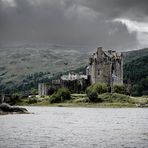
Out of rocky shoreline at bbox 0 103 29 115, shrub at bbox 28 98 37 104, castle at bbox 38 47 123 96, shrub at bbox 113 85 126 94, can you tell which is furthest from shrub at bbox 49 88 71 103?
rocky shoreline at bbox 0 103 29 115

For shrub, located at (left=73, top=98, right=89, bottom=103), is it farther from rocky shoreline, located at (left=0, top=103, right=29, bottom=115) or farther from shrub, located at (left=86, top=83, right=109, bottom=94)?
rocky shoreline, located at (left=0, top=103, right=29, bottom=115)

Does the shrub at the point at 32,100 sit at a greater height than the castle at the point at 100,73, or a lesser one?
lesser

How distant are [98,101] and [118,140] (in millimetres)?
100066

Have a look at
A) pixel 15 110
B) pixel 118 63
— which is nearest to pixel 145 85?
pixel 118 63

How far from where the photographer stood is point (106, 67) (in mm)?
175625

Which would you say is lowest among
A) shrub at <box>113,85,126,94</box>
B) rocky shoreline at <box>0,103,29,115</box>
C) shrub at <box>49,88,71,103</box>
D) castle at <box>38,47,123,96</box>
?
rocky shoreline at <box>0,103,29,115</box>

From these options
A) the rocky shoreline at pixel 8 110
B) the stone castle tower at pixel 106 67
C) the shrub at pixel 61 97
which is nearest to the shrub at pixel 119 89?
the stone castle tower at pixel 106 67

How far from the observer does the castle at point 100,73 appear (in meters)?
175

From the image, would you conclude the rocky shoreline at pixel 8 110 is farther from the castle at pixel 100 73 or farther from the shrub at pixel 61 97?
the castle at pixel 100 73

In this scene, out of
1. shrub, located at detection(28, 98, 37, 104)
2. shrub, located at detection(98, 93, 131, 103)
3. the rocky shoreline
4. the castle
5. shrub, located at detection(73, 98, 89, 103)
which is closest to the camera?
the rocky shoreline

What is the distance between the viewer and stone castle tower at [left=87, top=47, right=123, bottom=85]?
175 meters

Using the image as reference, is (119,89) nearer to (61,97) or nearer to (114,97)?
(114,97)

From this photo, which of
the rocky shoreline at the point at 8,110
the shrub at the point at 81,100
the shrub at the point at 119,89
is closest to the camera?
the rocky shoreline at the point at 8,110

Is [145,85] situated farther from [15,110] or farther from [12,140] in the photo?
[12,140]
